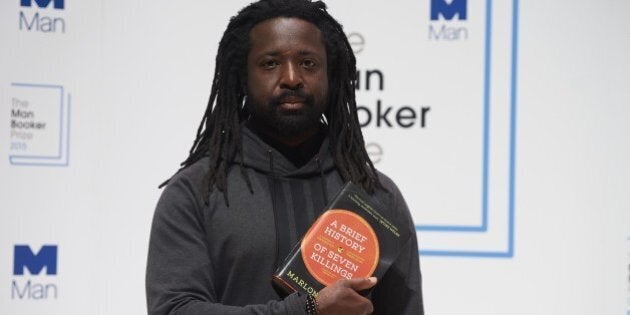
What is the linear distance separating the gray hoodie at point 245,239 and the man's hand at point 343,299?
30 mm

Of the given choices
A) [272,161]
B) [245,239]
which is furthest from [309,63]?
[245,239]

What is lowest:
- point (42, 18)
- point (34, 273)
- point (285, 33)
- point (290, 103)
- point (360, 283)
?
point (34, 273)

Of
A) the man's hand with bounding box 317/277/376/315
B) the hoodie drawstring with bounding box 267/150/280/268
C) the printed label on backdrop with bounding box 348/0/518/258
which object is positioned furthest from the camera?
the printed label on backdrop with bounding box 348/0/518/258

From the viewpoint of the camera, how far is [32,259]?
2023 mm

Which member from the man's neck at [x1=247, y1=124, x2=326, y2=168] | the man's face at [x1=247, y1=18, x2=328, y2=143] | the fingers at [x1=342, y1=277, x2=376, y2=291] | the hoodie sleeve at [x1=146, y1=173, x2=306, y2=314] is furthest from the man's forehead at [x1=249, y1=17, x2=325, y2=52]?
the fingers at [x1=342, y1=277, x2=376, y2=291]

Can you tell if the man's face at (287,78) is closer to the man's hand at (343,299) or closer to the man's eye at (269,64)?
the man's eye at (269,64)

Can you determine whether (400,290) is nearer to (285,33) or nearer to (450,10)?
(285,33)

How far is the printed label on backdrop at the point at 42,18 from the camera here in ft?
6.76

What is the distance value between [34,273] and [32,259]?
0.03 metres

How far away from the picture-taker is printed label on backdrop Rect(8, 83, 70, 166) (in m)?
2.04

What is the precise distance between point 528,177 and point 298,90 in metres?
0.91

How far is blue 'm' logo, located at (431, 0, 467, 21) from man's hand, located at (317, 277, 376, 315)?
103cm

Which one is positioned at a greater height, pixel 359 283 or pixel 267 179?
pixel 267 179

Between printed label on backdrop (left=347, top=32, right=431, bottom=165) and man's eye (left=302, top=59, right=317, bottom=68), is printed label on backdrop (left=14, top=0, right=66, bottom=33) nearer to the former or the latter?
printed label on backdrop (left=347, top=32, right=431, bottom=165)
